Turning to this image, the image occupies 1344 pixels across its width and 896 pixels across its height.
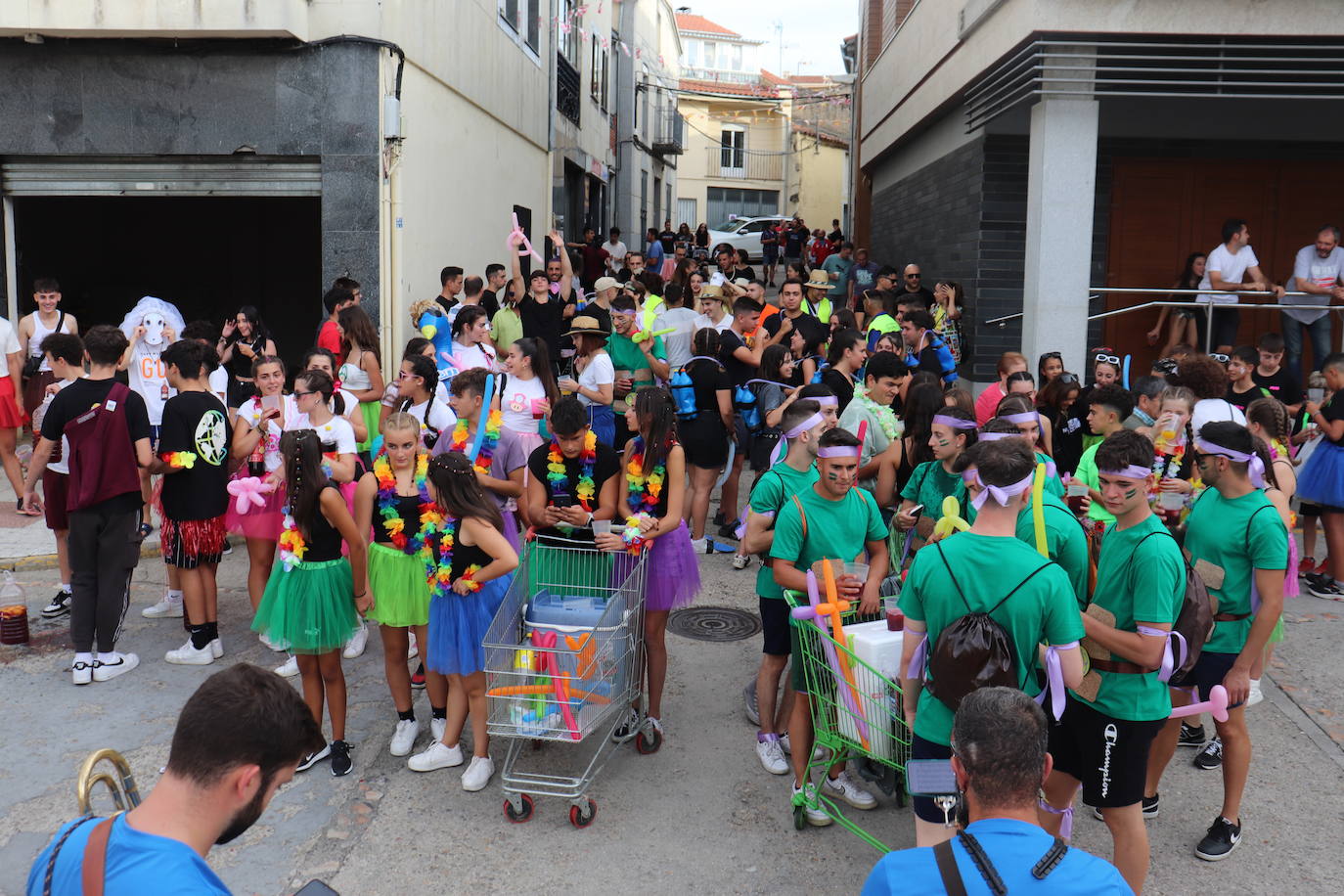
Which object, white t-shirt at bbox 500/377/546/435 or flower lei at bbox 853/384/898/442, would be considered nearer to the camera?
flower lei at bbox 853/384/898/442

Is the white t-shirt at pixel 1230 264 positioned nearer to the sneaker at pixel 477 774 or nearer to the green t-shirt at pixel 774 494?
the green t-shirt at pixel 774 494

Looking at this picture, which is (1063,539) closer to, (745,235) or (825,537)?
(825,537)

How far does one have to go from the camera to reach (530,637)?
16.8ft

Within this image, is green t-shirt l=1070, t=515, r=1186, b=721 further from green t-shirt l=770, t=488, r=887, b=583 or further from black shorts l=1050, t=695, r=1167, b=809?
green t-shirt l=770, t=488, r=887, b=583

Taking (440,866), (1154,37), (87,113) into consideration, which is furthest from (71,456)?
(1154,37)

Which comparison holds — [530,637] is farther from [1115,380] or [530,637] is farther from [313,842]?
[1115,380]

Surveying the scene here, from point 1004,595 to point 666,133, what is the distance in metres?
40.2

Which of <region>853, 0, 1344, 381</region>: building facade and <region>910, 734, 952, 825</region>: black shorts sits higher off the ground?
<region>853, 0, 1344, 381</region>: building facade

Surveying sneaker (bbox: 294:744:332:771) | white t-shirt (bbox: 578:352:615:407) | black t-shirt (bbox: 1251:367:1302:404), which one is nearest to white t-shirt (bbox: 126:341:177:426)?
white t-shirt (bbox: 578:352:615:407)

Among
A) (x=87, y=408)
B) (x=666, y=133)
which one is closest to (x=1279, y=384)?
(x=87, y=408)

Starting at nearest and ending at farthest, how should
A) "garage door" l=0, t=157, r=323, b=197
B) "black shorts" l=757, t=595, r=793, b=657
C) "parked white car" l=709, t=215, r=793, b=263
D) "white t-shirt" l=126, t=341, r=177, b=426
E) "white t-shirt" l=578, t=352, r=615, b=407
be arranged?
"black shorts" l=757, t=595, r=793, b=657 < "white t-shirt" l=578, t=352, r=615, b=407 < "white t-shirt" l=126, t=341, r=177, b=426 < "garage door" l=0, t=157, r=323, b=197 < "parked white car" l=709, t=215, r=793, b=263

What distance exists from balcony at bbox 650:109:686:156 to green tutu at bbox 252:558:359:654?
35669 millimetres

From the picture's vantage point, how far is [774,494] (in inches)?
204

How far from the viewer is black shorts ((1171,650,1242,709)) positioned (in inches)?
190
